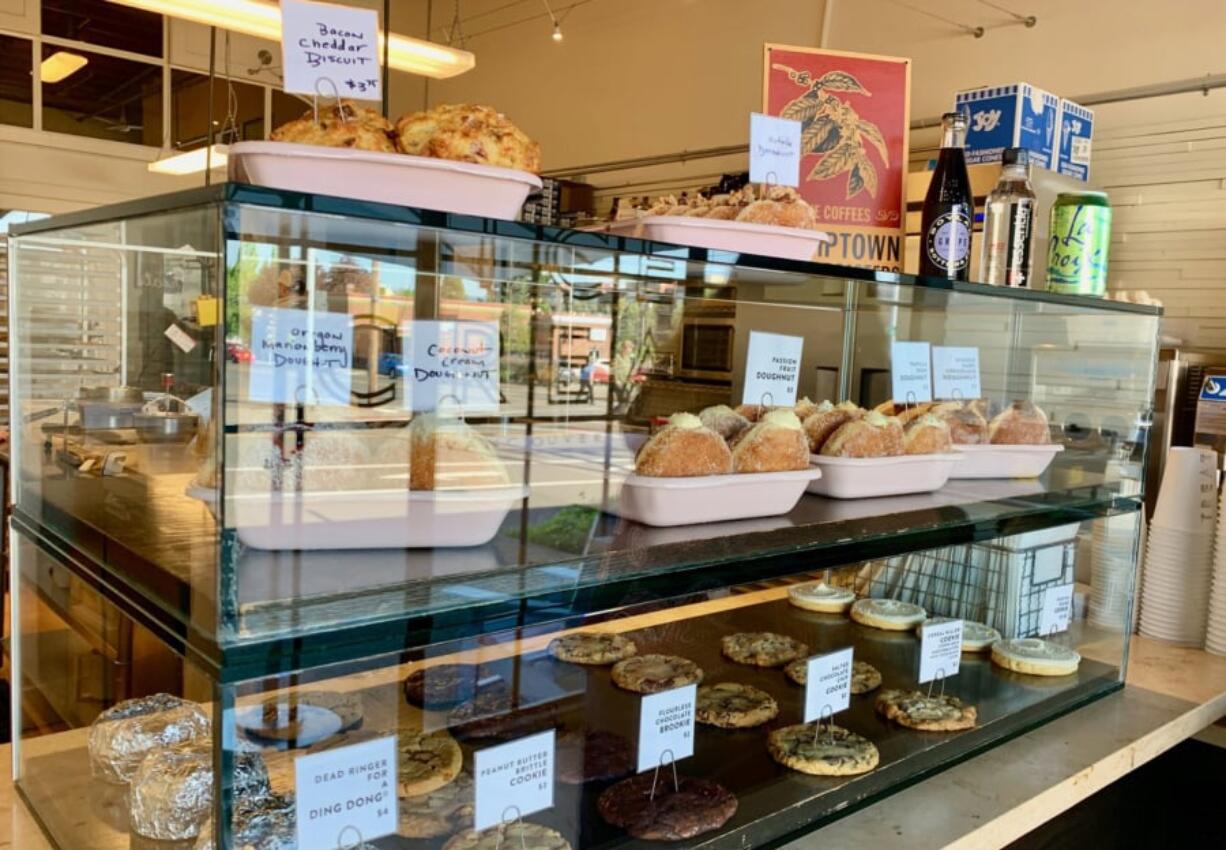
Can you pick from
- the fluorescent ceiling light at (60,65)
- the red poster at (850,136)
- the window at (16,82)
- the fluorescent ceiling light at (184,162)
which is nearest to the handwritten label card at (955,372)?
the red poster at (850,136)

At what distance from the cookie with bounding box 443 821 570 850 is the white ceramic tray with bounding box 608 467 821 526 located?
37 centimetres

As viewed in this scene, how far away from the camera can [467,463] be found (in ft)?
3.26

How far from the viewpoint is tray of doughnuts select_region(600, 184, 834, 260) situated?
3.91 ft

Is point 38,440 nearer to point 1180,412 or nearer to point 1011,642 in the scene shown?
point 1011,642

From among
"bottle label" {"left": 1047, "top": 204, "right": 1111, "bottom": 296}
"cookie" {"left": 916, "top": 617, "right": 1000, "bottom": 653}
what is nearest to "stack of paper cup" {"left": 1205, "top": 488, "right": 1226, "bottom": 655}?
"cookie" {"left": 916, "top": 617, "right": 1000, "bottom": 653}

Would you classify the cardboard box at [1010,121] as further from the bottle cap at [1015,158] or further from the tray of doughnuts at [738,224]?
the tray of doughnuts at [738,224]

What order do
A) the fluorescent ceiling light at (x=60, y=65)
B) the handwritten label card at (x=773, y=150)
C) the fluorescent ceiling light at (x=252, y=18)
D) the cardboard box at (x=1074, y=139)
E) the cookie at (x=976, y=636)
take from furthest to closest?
the fluorescent ceiling light at (x=60, y=65)
the fluorescent ceiling light at (x=252, y=18)
the cardboard box at (x=1074, y=139)
the cookie at (x=976, y=636)
the handwritten label card at (x=773, y=150)

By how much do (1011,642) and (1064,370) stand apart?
0.53 metres

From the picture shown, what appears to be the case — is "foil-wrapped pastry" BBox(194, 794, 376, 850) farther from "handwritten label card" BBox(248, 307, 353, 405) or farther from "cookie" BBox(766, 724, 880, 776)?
"cookie" BBox(766, 724, 880, 776)

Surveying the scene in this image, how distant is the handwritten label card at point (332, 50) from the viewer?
2.95ft

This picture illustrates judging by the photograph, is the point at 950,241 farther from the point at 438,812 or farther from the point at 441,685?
the point at 438,812

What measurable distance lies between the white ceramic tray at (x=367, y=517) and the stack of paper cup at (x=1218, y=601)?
5.25 ft

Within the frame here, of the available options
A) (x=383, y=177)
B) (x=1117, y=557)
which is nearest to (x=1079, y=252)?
(x=1117, y=557)

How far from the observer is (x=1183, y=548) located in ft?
6.60
